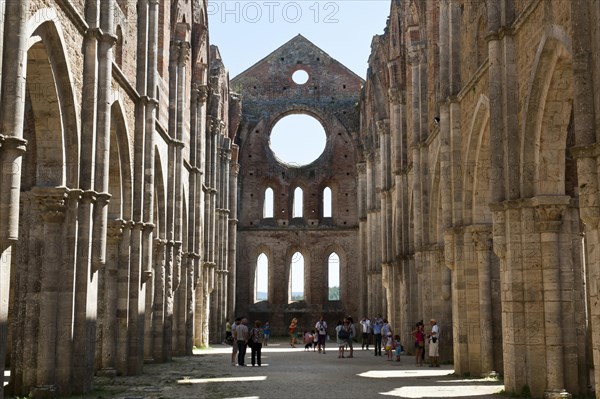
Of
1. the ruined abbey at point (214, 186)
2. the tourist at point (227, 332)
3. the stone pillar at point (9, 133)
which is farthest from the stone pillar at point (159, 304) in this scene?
the tourist at point (227, 332)

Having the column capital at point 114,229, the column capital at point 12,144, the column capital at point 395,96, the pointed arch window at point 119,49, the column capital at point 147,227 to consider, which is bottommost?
the column capital at point 114,229

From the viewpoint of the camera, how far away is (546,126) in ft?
49.5

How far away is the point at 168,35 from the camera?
27.4m

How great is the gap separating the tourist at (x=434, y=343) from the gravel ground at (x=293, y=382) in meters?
0.36

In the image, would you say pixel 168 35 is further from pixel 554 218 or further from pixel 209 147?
pixel 554 218

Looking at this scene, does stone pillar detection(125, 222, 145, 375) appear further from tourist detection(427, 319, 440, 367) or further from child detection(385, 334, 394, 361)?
child detection(385, 334, 394, 361)

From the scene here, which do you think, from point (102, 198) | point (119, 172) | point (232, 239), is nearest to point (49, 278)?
point (102, 198)

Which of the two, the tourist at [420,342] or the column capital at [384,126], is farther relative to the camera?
the column capital at [384,126]

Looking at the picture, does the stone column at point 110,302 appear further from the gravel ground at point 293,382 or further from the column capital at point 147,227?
the column capital at point 147,227

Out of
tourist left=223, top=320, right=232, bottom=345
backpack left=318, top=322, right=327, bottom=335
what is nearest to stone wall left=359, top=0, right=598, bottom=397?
backpack left=318, top=322, right=327, bottom=335

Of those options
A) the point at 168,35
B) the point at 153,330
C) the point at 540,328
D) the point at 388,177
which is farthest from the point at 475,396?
the point at 388,177

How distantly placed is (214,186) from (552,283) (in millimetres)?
24832

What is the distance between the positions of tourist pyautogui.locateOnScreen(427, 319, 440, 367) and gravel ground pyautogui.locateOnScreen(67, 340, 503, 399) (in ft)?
1.18

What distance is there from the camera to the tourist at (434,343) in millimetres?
22703
